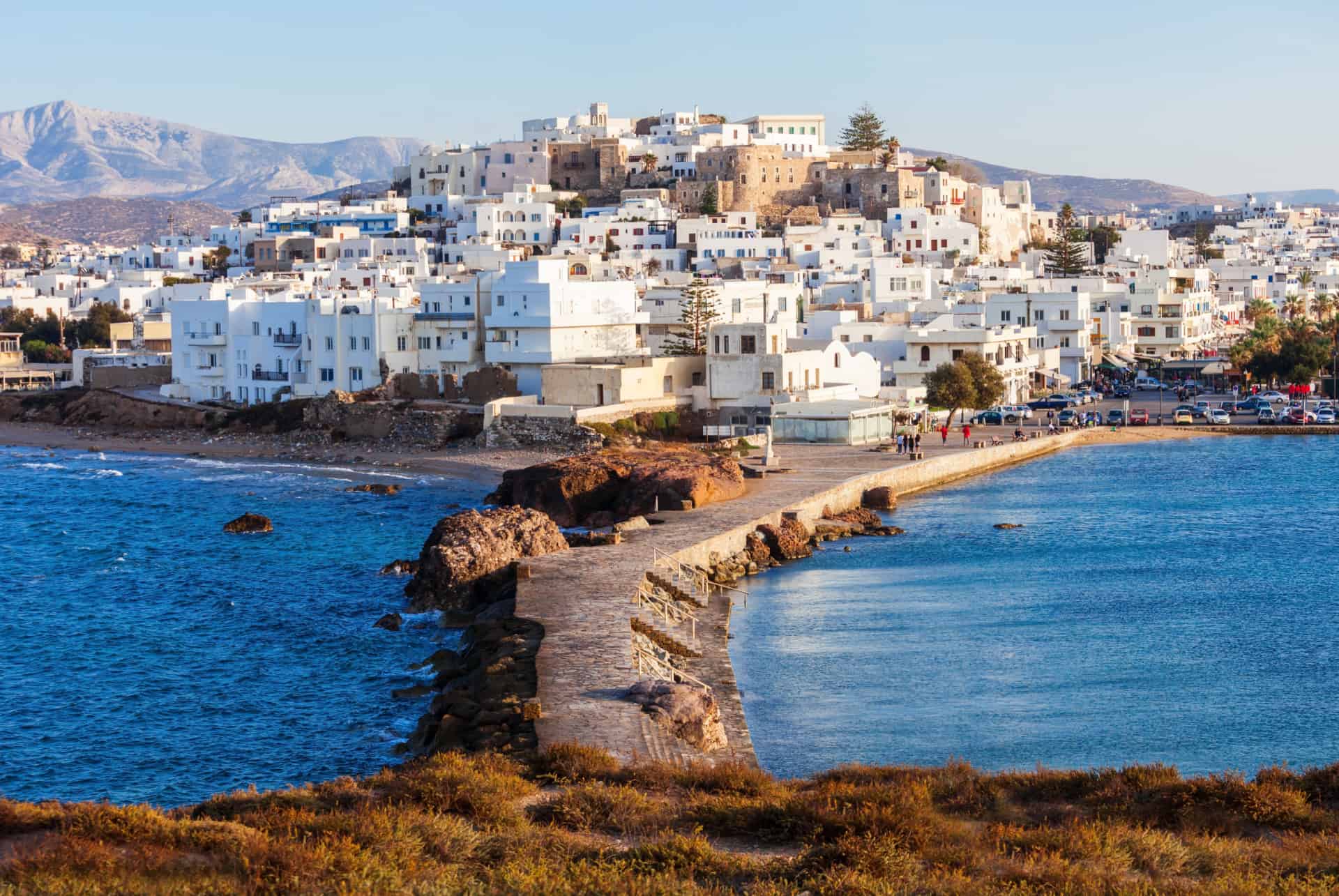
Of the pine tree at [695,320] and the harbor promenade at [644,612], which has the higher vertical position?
the pine tree at [695,320]

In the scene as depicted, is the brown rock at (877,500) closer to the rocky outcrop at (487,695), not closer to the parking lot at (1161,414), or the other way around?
the parking lot at (1161,414)

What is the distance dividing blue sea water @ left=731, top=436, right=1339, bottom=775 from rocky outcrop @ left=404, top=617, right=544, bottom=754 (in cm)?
289

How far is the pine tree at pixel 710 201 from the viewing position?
90.7 meters

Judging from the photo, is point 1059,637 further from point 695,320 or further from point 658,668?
point 695,320

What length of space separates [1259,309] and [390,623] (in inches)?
2719

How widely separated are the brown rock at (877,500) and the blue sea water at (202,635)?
9812mm

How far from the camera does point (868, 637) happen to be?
2538 centimetres

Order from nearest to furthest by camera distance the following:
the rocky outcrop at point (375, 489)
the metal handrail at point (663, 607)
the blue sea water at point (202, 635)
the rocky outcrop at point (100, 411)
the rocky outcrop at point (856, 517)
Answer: the blue sea water at point (202, 635) < the metal handrail at point (663, 607) < the rocky outcrop at point (856, 517) < the rocky outcrop at point (375, 489) < the rocky outcrop at point (100, 411)

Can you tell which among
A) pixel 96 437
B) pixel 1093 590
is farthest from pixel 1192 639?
pixel 96 437

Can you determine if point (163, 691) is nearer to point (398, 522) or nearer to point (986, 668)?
point (986, 668)

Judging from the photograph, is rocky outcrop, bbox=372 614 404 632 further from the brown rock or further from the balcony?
the balcony

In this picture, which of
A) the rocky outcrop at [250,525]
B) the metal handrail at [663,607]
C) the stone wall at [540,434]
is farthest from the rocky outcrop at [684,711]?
the stone wall at [540,434]

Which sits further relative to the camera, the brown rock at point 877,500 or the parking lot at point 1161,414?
the parking lot at point 1161,414

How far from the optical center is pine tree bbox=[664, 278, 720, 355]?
55375mm
